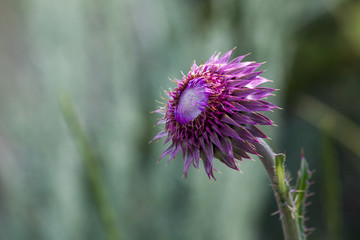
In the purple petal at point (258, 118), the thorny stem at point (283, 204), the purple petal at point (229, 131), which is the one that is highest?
the purple petal at point (258, 118)

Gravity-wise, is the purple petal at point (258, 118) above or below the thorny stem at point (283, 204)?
→ above

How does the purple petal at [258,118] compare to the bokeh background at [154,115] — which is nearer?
the purple petal at [258,118]

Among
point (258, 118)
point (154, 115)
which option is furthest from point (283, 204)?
point (154, 115)

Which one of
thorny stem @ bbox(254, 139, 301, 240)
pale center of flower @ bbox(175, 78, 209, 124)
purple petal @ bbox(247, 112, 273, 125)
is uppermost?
pale center of flower @ bbox(175, 78, 209, 124)

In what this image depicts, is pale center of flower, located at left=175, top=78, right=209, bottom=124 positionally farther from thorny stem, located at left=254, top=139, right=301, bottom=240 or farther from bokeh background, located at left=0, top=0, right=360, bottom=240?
bokeh background, located at left=0, top=0, right=360, bottom=240

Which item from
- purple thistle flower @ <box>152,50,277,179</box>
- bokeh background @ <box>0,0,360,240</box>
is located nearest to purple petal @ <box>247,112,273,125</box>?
purple thistle flower @ <box>152,50,277,179</box>

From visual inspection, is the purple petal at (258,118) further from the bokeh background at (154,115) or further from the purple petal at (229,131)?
the bokeh background at (154,115)

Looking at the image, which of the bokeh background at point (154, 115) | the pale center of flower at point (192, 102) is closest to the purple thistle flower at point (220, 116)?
the pale center of flower at point (192, 102)

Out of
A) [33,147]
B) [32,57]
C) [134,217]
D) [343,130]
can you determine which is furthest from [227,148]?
[32,57]
